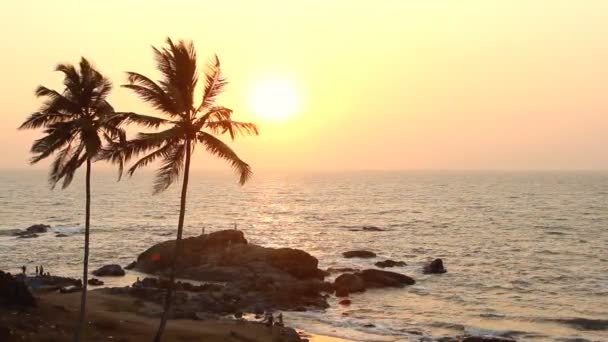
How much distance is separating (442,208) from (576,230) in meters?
63.8

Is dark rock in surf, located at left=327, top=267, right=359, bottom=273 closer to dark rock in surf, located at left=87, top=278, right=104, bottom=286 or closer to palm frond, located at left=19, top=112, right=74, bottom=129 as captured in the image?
dark rock in surf, located at left=87, top=278, right=104, bottom=286

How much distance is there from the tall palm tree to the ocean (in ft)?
27.3

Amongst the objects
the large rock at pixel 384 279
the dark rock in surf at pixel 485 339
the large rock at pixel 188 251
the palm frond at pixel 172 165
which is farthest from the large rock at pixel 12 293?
the large rock at pixel 384 279

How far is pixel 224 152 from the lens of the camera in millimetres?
25016

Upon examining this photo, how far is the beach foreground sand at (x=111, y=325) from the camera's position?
1260 inches

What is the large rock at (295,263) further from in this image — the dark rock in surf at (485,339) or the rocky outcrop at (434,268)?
the dark rock in surf at (485,339)

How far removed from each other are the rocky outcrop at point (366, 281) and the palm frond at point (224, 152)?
123 feet

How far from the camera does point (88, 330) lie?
116 ft

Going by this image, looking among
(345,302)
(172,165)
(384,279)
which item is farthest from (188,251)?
(172,165)

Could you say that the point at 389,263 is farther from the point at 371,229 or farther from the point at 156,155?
the point at 156,155

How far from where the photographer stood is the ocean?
50.8 m

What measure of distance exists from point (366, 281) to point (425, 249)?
33183 mm

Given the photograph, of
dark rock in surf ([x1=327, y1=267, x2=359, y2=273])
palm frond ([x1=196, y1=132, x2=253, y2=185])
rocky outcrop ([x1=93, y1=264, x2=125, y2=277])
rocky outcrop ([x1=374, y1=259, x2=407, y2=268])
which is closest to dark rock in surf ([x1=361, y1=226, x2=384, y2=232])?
rocky outcrop ([x1=374, y1=259, x2=407, y2=268])

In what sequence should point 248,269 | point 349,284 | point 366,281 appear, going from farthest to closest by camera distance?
point 248,269 < point 366,281 < point 349,284
